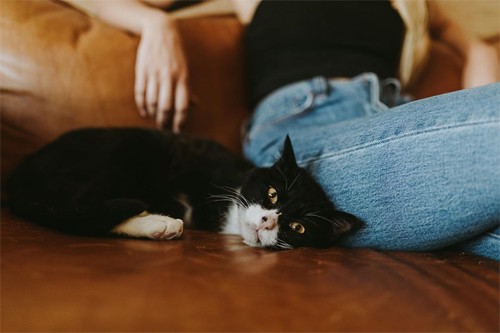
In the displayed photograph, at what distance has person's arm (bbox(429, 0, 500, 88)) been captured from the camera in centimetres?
137

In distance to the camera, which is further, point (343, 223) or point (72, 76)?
point (72, 76)

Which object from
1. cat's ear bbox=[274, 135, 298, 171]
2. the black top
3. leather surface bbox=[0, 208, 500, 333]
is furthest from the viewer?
the black top

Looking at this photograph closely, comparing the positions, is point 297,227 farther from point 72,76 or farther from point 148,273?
point 72,76

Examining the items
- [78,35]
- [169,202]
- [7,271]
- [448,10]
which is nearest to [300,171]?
[169,202]

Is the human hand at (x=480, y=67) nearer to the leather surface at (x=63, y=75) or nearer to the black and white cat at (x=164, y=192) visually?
the black and white cat at (x=164, y=192)

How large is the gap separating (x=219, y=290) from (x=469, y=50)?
62.4 inches

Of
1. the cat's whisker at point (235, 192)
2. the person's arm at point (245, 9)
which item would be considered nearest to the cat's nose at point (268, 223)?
the cat's whisker at point (235, 192)

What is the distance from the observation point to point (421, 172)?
0.67 metres

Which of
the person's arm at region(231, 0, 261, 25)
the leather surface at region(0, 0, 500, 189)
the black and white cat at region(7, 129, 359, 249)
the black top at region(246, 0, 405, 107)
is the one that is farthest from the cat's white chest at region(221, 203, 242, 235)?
the person's arm at region(231, 0, 261, 25)

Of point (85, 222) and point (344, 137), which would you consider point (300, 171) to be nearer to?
point (344, 137)

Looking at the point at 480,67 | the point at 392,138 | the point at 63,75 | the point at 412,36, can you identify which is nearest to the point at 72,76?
the point at 63,75

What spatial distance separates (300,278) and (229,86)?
927mm

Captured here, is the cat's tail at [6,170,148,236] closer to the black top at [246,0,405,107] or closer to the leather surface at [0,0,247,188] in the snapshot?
the leather surface at [0,0,247,188]

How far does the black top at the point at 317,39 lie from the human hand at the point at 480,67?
404mm
